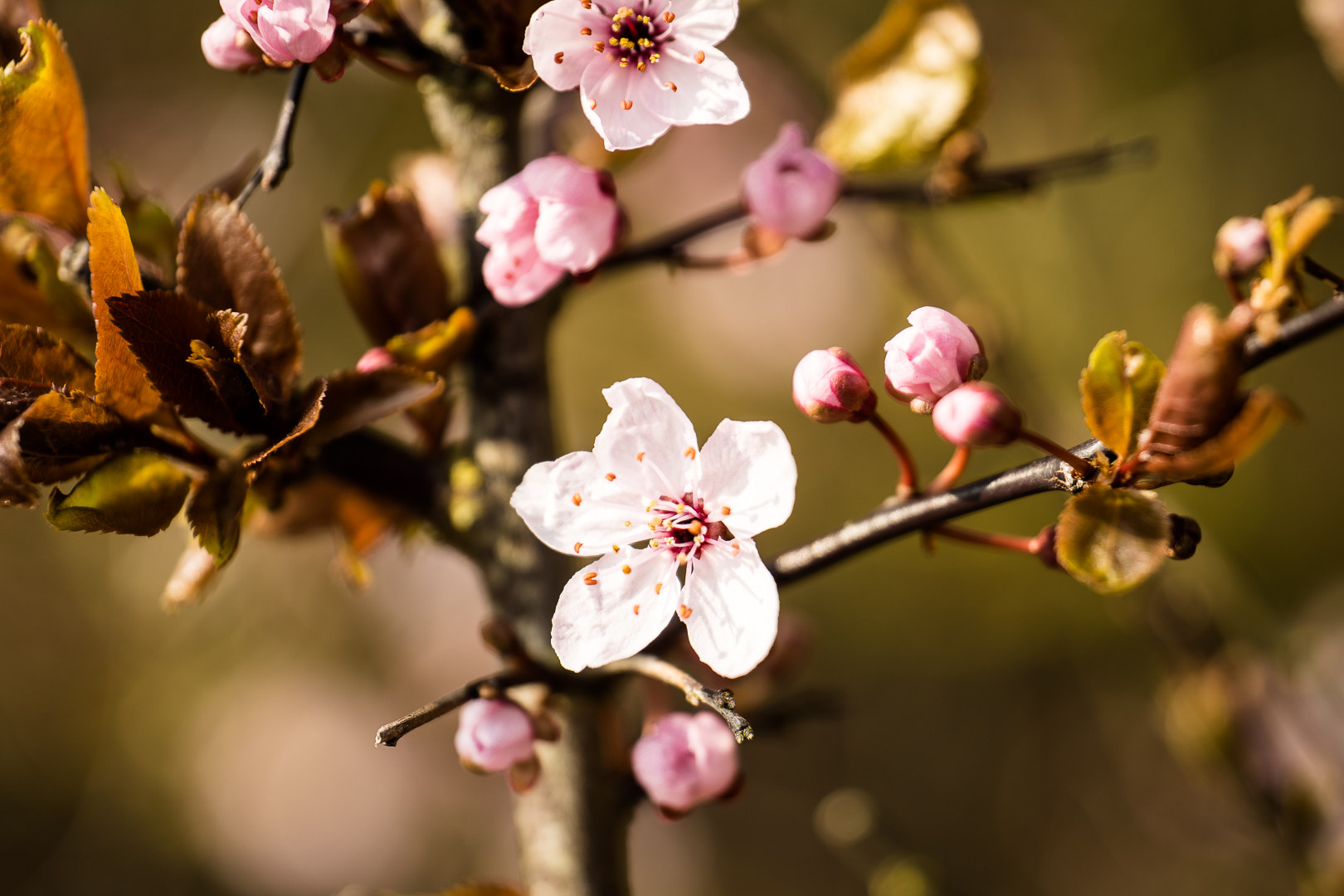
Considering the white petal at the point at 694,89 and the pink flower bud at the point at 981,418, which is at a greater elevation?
the white petal at the point at 694,89

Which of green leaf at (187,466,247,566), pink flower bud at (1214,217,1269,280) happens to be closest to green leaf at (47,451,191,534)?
green leaf at (187,466,247,566)

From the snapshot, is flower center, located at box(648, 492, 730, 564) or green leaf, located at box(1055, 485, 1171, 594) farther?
flower center, located at box(648, 492, 730, 564)

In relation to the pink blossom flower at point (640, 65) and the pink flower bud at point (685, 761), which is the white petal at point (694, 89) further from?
the pink flower bud at point (685, 761)

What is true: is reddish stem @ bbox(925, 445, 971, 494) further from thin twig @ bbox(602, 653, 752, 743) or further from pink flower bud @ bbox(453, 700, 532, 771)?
pink flower bud @ bbox(453, 700, 532, 771)

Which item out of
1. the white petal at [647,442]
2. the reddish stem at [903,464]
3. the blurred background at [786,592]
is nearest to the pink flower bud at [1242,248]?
the reddish stem at [903,464]

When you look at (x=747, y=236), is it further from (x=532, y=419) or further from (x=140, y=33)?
(x=140, y=33)
